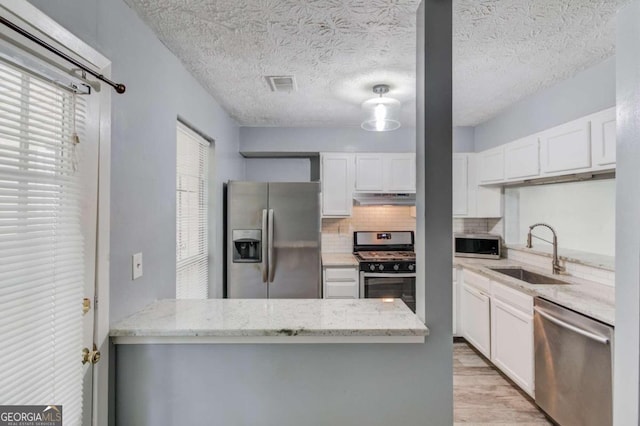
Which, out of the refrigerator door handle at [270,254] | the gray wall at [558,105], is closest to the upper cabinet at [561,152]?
the gray wall at [558,105]

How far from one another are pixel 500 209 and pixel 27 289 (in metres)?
4.03

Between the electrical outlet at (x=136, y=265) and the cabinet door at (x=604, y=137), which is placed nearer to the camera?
the electrical outlet at (x=136, y=265)

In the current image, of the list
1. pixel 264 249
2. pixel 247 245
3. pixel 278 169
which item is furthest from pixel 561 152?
pixel 278 169

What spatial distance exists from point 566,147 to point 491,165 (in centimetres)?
107

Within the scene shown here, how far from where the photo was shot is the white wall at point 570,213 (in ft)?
7.88

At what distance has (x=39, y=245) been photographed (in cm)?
104

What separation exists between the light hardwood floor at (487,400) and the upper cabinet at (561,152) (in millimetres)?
1810

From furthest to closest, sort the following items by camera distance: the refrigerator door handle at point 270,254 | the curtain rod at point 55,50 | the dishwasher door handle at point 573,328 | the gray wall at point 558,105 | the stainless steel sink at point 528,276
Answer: the refrigerator door handle at point 270,254, the stainless steel sink at point 528,276, the gray wall at point 558,105, the dishwasher door handle at point 573,328, the curtain rod at point 55,50

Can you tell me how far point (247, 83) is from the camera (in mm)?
2520

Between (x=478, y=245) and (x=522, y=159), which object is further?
(x=478, y=245)

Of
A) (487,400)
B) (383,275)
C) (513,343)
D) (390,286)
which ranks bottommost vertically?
(487,400)

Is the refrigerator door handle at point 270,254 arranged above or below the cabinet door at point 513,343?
above

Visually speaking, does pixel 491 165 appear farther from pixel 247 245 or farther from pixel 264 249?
pixel 247 245

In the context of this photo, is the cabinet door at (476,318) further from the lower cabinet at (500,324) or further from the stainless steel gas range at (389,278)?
the stainless steel gas range at (389,278)
